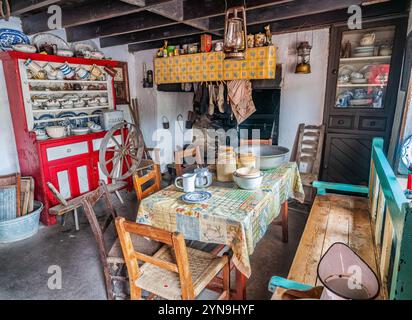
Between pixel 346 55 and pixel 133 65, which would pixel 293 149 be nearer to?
pixel 346 55

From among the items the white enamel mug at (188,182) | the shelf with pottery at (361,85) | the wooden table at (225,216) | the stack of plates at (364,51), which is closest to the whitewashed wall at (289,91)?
the shelf with pottery at (361,85)

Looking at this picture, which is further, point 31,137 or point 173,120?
point 173,120

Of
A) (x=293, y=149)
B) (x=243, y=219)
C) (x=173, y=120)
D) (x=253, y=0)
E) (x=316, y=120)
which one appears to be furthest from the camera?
(x=173, y=120)

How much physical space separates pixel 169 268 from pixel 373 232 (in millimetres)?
1468

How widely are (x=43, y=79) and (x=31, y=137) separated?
77 centimetres

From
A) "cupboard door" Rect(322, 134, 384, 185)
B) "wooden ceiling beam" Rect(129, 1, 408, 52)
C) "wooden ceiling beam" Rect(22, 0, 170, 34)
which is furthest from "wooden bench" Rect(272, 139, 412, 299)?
"wooden ceiling beam" Rect(22, 0, 170, 34)

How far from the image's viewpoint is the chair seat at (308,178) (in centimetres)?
325

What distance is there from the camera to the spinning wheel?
12.1ft

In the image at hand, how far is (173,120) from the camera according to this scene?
5.17 meters

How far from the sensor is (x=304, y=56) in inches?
135

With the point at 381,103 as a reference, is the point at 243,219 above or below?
below

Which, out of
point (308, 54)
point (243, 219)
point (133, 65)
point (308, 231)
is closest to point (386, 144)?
point (308, 54)

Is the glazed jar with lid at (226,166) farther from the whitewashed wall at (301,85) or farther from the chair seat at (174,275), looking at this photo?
the whitewashed wall at (301,85)

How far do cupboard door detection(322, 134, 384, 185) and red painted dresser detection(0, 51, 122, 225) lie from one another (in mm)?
3049
